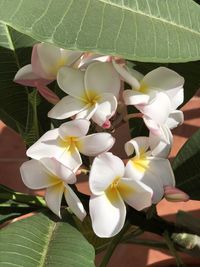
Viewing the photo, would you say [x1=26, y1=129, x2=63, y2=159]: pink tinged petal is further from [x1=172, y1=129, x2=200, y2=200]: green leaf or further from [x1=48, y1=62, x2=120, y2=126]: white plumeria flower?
[x1=172, y1=129, x2=200, y2=200]: green leaf

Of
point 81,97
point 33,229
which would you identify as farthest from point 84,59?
A: point 33,229

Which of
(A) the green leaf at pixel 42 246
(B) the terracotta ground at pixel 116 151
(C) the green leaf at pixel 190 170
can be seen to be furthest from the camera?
(B) the terracotta ground at pixel 116 151

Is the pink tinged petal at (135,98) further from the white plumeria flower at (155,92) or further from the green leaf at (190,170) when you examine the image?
the green leaf at (190,170)

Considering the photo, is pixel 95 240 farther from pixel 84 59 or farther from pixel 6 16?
pixel 6 16

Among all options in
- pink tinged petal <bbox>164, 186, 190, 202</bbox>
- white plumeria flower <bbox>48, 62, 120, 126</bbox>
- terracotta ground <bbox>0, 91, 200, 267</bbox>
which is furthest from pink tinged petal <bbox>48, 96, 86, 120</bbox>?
terracotta ground <bbox>0, 91, 200, 267</bbox>

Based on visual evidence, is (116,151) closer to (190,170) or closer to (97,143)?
(190,170)

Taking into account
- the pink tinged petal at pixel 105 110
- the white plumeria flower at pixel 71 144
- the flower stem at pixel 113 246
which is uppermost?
the pink tinged petal at pixel 105 110

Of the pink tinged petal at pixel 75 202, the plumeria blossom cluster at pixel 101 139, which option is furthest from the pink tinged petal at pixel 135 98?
the pink tinged petal at pixel 75 202

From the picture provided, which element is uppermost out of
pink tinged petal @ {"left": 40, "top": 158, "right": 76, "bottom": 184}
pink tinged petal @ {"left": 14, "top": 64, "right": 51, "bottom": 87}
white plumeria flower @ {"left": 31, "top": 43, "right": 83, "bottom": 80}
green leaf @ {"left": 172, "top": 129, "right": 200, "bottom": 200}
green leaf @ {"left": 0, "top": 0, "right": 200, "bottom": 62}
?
green leaf @ {"left": 0, "top": 0, "right": 200, "bottom": 62}
